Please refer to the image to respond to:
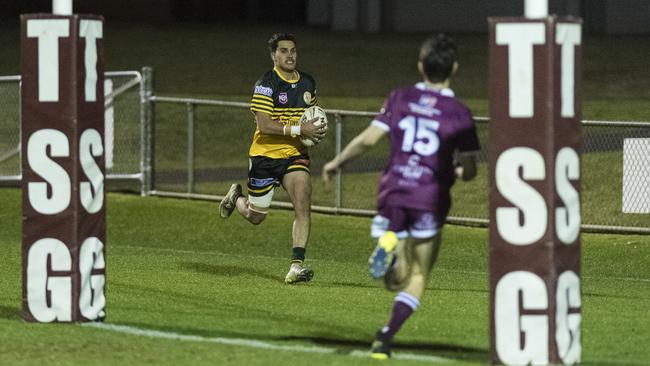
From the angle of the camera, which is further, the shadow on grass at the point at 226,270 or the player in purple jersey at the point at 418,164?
the shadow on grass at the point at 226,270

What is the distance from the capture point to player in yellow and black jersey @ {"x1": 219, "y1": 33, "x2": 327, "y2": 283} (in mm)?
12586

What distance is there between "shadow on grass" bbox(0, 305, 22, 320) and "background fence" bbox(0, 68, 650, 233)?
760cm

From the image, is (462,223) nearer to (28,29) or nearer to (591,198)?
(591,198)

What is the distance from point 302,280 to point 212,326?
2747mm

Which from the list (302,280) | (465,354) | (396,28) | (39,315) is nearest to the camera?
(465,354)

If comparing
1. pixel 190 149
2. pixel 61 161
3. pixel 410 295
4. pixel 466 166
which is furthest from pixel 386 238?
pixel 190 149

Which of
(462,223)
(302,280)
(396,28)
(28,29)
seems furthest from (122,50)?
(28,29)

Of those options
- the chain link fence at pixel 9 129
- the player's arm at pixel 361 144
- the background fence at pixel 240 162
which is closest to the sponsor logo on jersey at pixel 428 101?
the player's arm at pixel 361 144

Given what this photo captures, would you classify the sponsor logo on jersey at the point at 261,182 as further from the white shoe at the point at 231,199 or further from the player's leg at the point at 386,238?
the player's leg at the point at 386,238

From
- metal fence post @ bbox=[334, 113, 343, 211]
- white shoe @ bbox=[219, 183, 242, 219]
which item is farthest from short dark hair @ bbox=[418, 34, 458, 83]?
metal fence post @ bbox=[334, 113, 343, 211]

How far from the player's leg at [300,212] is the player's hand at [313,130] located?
1.32 feet

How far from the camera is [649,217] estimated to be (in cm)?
1745

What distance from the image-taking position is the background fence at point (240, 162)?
1823 cm

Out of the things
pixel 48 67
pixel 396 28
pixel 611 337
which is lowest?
pixel 611 337
